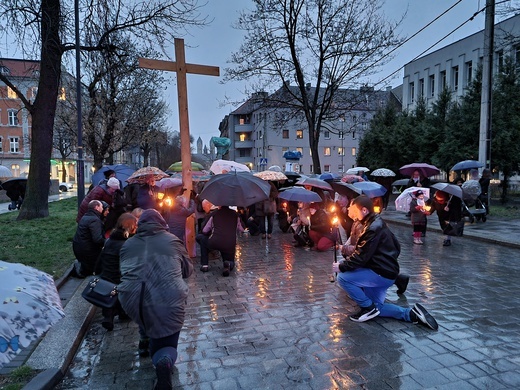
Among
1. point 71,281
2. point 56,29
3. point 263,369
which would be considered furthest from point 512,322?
point 56,29

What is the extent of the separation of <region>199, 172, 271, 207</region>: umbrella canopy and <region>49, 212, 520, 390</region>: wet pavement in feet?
4.95

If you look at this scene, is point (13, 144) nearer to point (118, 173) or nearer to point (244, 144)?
point (244, 144)

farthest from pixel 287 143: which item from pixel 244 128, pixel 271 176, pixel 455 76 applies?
pixel 271 176

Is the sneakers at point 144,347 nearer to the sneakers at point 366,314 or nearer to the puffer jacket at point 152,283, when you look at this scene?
the puffer jacket at point 152,283

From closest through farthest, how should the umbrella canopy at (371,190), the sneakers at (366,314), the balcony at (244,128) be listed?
1. the sneakers at (366,314)
2. the umbrella canopy at (371,190)
3. the balcony at (244,128)

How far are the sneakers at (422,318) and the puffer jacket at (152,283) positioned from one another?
10.2 ft

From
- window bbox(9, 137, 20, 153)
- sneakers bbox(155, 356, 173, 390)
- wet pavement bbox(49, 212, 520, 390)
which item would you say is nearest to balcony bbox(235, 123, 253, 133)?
window bbox(9, 137, 20, 153)

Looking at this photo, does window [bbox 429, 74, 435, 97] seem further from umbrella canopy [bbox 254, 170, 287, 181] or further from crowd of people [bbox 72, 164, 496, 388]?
crowd of people [bbox 72, 164, 496, 388]

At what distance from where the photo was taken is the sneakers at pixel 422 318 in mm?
4750

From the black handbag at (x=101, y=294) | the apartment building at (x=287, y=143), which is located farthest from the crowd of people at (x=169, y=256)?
the apartment building at (x=287, y=143)

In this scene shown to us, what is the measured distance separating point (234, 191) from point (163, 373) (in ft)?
14.3

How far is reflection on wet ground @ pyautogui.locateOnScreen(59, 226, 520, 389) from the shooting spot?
3.67 m

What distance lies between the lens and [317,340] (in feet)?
14.8

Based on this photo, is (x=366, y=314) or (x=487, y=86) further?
(x=487, y=86)
